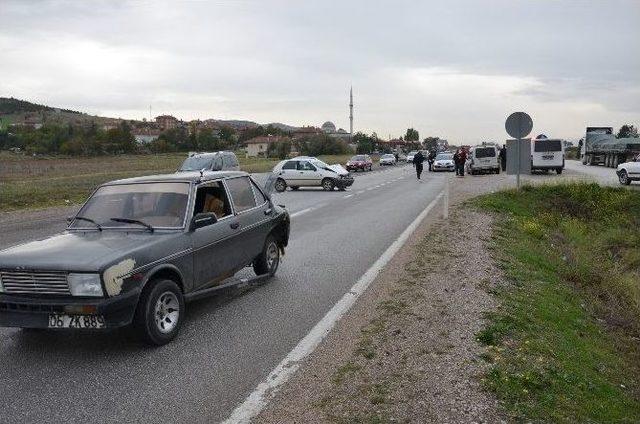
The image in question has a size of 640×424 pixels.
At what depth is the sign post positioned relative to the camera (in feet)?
55.0

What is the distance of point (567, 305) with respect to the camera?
25.3ft

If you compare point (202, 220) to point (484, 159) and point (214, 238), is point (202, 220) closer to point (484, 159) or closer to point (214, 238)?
point (214, 238)

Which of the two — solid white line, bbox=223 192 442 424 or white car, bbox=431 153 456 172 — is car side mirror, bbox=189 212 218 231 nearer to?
solid white line, bbox=223 192 442 424

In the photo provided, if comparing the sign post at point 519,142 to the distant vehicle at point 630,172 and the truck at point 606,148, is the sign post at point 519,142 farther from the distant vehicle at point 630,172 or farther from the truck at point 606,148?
the truck at point 606,148

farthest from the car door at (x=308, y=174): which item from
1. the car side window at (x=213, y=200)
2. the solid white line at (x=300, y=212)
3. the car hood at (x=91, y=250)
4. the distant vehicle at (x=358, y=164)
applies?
the distant vehicle at (x=358, y=164)

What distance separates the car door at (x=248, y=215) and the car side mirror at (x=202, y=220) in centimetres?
77

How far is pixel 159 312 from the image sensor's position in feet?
18.3

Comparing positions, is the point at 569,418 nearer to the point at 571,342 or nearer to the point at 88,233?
the point at 571,342

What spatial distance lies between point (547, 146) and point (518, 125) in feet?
67.3

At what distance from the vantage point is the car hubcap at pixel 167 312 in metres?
5.55

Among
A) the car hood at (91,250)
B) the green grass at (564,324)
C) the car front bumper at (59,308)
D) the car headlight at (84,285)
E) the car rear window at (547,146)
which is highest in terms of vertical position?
the car rear window at (547,146)

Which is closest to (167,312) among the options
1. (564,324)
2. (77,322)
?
(77,322)

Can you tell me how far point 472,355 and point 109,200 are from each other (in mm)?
4343

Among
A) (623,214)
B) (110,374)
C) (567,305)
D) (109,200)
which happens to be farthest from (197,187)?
(623,214)
